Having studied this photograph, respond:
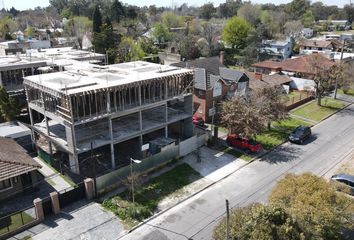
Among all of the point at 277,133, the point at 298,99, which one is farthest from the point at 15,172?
the point at 298,99

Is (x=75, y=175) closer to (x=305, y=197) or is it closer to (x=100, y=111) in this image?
(x=100, y=111)

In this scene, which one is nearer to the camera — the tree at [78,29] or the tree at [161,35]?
the tree at [78,29]

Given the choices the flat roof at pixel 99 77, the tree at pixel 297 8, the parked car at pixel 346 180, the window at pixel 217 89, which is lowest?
the parked car at pixel 346 180

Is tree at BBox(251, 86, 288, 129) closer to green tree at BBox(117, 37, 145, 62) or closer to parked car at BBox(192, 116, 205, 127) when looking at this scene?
parked car at BBox(192, 116, 205, 127)

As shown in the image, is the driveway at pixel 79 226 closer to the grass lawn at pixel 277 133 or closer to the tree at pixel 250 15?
the grass lawn at pixel 277 133

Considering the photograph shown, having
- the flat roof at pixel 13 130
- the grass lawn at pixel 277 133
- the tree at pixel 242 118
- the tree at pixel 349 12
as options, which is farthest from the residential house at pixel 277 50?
the tree at pixel 349 12

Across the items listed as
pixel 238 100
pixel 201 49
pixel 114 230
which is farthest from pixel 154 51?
pixel 114 230

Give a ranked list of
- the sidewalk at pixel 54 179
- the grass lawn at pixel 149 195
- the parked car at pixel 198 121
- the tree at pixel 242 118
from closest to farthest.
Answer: the grass lawn at pixel 149 195 → the sidewalk at pixel 54 179 → the tree at pixel 242 118 → the parked car at pixel 198 121
